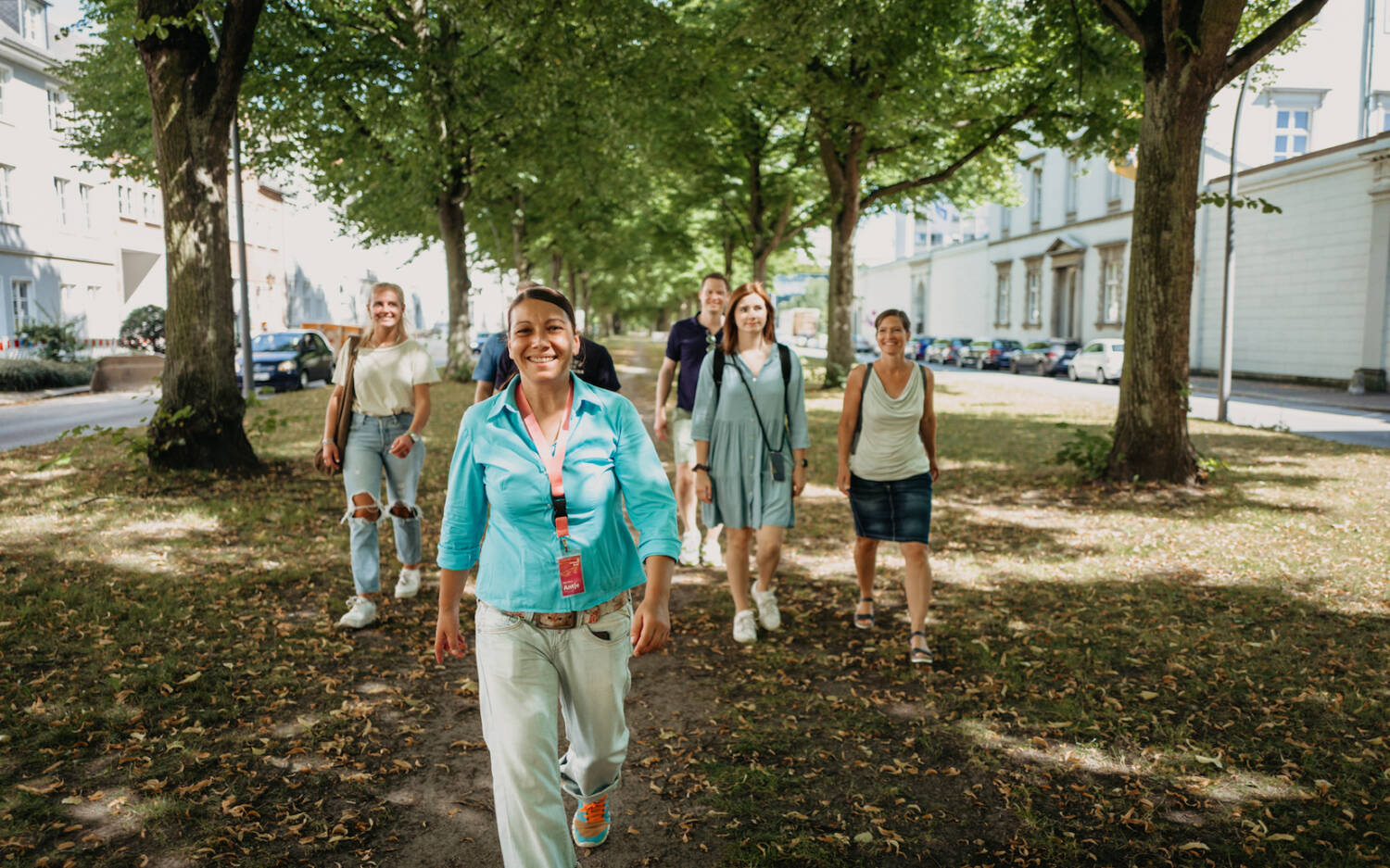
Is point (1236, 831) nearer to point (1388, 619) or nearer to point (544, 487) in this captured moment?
point (544, 487)

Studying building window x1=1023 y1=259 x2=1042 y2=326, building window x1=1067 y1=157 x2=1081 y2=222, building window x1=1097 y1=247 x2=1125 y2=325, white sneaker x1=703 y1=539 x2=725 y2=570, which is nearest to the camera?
white sneaker x1=703 y1=539 x2=725 y2=570

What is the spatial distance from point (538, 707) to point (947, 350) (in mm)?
52491

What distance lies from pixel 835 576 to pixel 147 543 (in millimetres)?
5416

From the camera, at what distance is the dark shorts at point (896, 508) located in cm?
529

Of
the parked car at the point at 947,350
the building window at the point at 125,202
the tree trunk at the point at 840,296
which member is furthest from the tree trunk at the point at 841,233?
the building window at the point at 125,202

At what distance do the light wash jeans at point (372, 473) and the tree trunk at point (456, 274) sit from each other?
19.2 m

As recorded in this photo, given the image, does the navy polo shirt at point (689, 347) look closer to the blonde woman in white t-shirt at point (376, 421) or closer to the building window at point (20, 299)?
the blonde woman in white t-shirt at point (376, 421)

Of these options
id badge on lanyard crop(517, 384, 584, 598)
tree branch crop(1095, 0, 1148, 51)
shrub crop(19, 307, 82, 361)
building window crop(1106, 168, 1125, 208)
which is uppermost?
building window crop(1106, 168, 1125, 208)

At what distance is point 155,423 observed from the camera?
9.73 metres

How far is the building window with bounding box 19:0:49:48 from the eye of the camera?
115 ft

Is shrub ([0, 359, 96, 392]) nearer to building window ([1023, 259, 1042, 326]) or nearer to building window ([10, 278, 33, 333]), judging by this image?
building window ([10, 278, 33, 333])

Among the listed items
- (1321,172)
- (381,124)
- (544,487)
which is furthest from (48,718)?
(1321,172)

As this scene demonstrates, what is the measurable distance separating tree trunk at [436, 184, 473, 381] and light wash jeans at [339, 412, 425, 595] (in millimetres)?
19245

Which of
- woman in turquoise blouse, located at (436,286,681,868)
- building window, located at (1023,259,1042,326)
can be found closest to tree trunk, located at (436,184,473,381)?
woman in turquoise blouse, located at (436,286,681,868)
